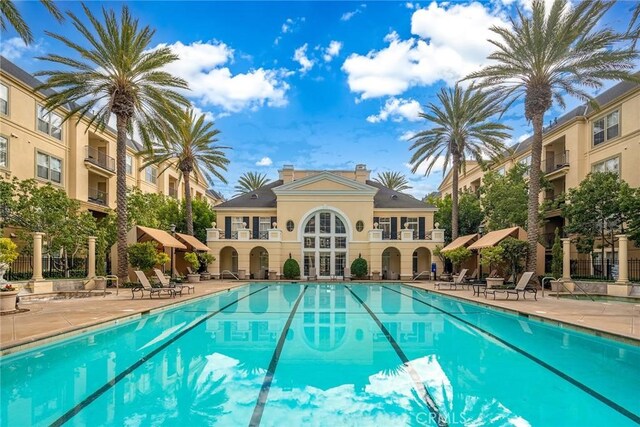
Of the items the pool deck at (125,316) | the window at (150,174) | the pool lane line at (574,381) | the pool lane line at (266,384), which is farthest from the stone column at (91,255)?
the window at (150,174)

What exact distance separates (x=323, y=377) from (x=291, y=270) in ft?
92.3

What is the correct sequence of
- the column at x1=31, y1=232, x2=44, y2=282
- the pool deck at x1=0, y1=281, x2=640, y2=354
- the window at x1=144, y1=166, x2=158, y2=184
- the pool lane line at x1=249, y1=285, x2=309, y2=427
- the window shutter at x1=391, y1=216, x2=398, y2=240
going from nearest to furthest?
1. the pool lane line at x1=249, y1=285, x2=309, y2=427
2. the pool deck at x1=0, y1=281, x2=640, y2=354
3. the column at x1=31, y1=232, x2=44, y2=282
4. the window shutter at x1=391, y1=216, x2=398, y2=240
5. the window at x1=144, y1=166, x2=158, y2=184

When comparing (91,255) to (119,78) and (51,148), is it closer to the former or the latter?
(119,78)

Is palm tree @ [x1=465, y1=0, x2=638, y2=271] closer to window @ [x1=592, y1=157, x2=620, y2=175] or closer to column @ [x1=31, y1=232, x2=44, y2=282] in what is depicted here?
window @ [x1=592, y1=157, x2=620, y2=175]

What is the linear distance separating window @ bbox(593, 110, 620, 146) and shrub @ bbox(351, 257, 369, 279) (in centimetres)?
1856

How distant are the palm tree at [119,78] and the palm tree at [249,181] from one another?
3859cm

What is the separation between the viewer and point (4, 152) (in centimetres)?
2330

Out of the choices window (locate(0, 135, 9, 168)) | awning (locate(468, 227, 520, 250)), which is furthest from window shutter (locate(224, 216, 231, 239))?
awning (locate(468, 227, 520, 250))

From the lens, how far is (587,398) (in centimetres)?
672

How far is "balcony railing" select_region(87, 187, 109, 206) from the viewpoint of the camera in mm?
32425

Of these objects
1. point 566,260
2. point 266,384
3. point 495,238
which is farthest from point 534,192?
point 266,384

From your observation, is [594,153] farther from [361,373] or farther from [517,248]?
[361,373]

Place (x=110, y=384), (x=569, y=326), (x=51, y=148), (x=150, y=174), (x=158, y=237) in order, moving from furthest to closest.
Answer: (x=150, y=174) < (x=51, y=148) < (x=158, y=237) < (x=569, y=326) < (x=110, y=384)

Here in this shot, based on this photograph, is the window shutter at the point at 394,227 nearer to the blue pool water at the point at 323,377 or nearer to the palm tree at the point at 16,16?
the blue pool water at the point at 323,377
